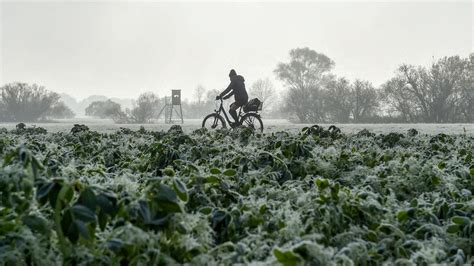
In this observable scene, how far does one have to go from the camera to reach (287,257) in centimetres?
86

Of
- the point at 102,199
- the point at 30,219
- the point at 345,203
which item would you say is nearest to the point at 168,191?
the point at 102,199

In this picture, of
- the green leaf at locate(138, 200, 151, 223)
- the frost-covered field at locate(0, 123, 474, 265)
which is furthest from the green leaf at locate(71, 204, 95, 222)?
the green leaf at locate(138, 200, 151, 223)

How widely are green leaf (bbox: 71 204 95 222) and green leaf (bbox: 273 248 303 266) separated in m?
0.46

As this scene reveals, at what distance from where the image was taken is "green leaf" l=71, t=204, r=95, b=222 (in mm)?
1023

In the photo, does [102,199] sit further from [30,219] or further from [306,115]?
[306,115]

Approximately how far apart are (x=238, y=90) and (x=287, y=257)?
11556 mm

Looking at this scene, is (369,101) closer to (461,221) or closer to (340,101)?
(340,101)

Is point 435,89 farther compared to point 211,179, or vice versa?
point 435,89

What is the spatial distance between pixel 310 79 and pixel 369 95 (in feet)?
45.6

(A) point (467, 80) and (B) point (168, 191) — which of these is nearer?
(B) point (168, 191)

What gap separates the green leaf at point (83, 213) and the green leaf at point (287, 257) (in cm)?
46

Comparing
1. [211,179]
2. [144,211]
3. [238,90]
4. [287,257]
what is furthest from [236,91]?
[287,257]

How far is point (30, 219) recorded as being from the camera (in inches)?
45.3

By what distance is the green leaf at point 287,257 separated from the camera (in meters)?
0.85
